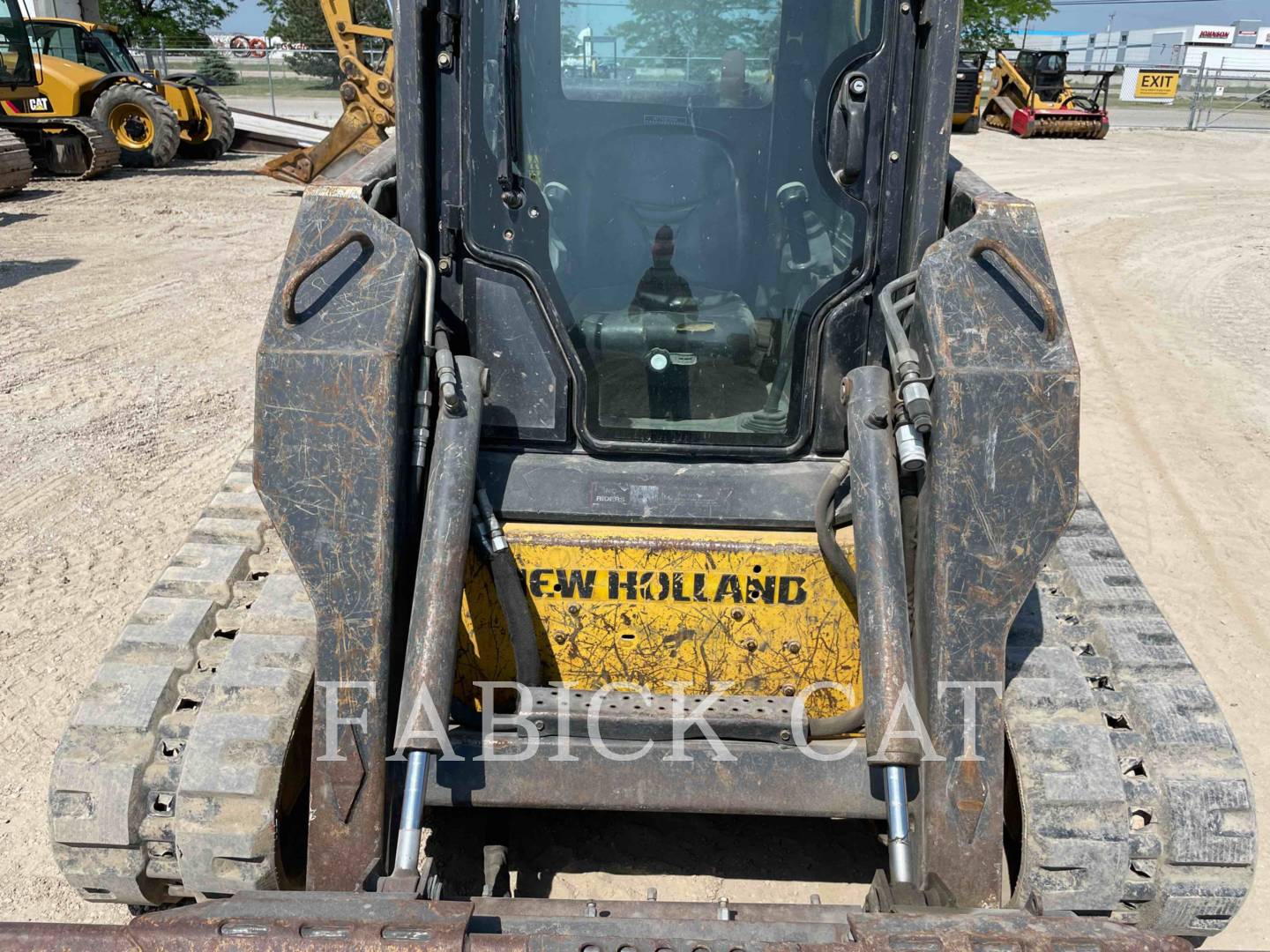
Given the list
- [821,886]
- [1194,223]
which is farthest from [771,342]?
[1194,223]

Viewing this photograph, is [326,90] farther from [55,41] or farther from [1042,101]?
[1042,101]

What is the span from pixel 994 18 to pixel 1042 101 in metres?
10.6

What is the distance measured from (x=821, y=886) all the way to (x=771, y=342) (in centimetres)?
164

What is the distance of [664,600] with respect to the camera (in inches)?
118

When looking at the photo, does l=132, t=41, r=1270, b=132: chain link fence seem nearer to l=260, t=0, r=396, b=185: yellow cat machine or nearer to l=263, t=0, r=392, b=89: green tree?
l=263, t=0, r=392, b=89: green tree

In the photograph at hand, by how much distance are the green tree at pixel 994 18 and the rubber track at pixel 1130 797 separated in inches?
1233

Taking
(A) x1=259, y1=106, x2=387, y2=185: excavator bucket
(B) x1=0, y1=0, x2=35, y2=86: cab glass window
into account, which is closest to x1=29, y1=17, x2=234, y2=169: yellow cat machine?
Result: (B) x1=0, y1=0, x2=35, y2=86: cab glass window

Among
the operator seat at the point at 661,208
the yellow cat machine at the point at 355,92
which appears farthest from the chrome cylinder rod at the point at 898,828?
the yellow cat machine at the point at 355,92

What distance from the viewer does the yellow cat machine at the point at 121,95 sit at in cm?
1630

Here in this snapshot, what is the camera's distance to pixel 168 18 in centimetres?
3412

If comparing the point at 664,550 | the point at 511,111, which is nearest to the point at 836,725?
the point at 664,550

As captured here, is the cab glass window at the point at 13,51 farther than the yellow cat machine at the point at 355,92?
Yes

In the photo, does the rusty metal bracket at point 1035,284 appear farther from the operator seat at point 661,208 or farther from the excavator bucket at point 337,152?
→ the excavator bucket at point 337,152

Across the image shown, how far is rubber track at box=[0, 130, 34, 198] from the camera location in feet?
44.7
